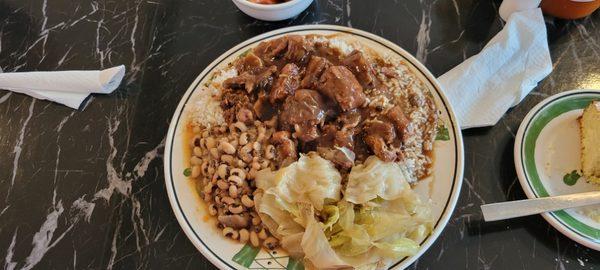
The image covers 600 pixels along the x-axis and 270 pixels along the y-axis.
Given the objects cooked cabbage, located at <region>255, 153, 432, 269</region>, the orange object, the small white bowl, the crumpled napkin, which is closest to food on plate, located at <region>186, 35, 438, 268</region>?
cooked cabbage, located at <region>255, 153, 432, 269</region>

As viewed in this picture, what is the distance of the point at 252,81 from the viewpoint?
2641mm

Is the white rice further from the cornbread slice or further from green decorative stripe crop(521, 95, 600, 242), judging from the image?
the cornbread slice

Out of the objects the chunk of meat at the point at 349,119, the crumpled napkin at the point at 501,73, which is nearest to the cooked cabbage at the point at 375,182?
the chunk of meat at the point at 349,119

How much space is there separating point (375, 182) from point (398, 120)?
1.43ft

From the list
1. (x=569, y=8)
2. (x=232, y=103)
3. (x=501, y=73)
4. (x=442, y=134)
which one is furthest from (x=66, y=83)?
(x=569, y=8)

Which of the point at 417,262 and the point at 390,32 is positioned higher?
the point at 390,32

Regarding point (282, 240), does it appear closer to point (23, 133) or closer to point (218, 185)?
point (218, 185)

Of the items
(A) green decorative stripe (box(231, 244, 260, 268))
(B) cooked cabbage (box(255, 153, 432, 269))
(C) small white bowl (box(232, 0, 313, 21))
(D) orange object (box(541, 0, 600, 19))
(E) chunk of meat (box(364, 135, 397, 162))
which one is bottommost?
(A) green decorative stripe (box(231, 244, 260, 268))

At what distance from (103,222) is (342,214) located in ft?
5.12

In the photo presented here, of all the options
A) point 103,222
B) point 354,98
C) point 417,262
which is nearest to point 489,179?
point 417,262

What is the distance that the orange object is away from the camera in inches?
116

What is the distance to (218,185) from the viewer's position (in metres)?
2.38

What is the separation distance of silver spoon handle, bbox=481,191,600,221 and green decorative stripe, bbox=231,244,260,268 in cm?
136

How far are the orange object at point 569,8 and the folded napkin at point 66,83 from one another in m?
3.11
